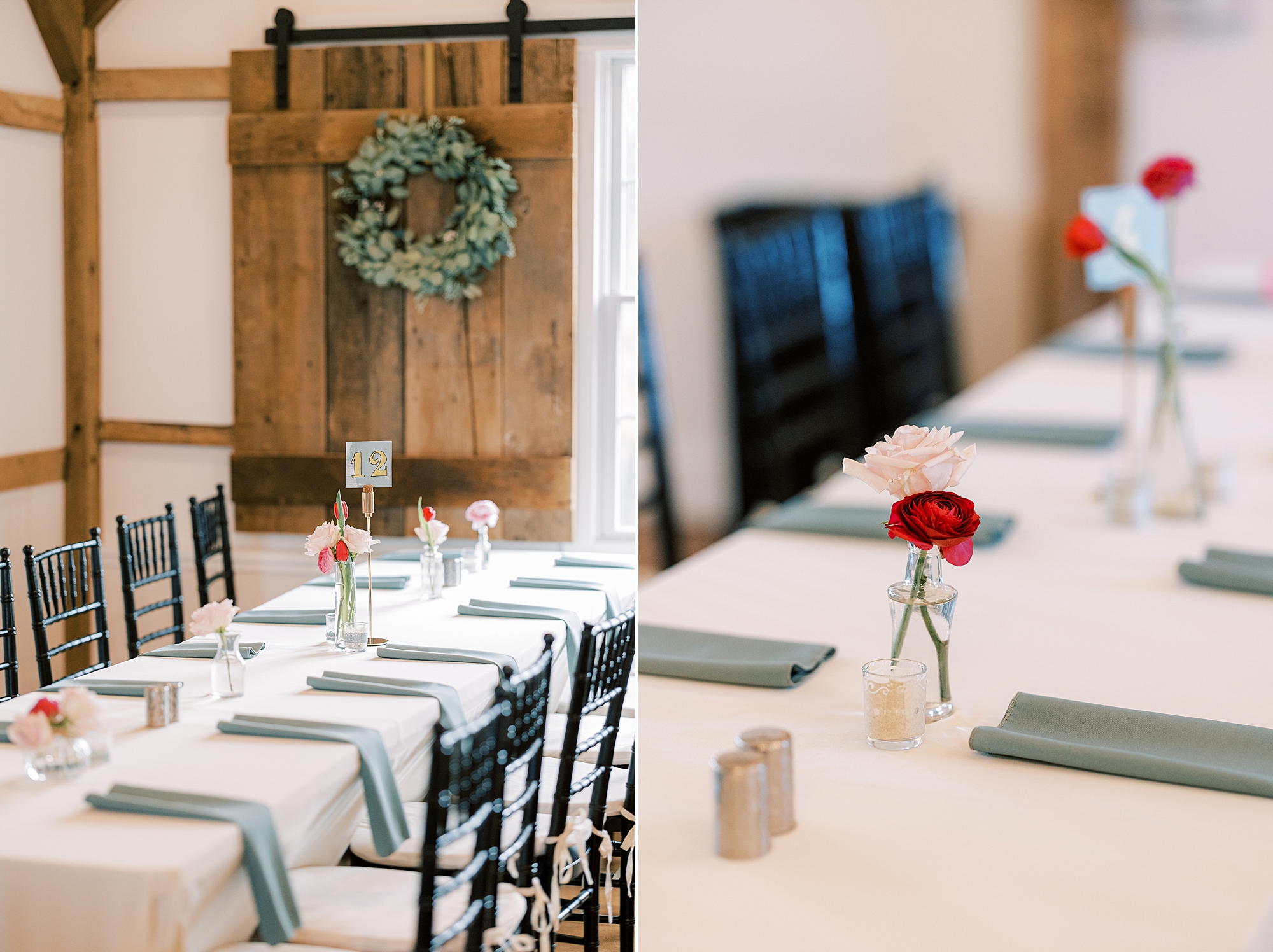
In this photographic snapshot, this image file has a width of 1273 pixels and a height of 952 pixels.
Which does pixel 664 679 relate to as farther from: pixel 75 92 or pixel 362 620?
pixel 75 92

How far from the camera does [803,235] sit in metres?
3.55

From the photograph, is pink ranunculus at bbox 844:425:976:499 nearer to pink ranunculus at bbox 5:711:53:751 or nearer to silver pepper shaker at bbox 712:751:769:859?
silver pepper shaker at bbox 712:751:769:859

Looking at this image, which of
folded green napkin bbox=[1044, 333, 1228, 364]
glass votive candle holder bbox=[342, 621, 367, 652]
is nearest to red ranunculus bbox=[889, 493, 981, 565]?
glass votive candle holder bbox=[342, 621, 367, 652]

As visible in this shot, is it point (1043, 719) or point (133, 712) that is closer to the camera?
point (133, 712)

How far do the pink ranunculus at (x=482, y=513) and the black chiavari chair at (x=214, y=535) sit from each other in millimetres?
204

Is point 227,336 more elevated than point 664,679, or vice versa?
point 227,336

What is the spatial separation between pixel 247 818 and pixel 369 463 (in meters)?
0.32

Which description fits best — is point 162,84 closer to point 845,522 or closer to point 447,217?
point 447,217

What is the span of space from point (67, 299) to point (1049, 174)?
568 centimetres

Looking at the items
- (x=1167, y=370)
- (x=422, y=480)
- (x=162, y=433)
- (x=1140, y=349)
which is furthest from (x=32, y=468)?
(x=1140, y=349)

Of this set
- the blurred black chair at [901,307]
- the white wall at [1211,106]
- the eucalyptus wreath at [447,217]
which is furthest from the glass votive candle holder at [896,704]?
the white wall at [1211,106]

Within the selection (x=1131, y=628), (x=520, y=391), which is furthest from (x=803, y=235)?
(x=520, y=391)

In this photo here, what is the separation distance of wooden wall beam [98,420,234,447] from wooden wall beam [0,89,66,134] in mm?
Answer: 243

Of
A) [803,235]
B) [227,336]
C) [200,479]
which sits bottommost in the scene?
[200,479]
